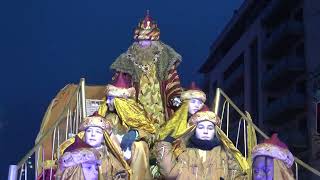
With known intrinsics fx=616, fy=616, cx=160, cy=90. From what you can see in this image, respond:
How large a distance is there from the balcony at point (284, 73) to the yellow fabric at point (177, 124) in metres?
17.9

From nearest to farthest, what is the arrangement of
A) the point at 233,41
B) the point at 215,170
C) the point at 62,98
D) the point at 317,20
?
the point at 215,170, the point at 62,98, the point at 317,20, the point at 233,41

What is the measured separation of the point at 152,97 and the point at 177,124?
4.06 feet

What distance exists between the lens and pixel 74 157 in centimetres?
595

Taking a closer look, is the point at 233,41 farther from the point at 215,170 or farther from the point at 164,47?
the point at 215,170

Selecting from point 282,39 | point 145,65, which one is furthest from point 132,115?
point 282,39

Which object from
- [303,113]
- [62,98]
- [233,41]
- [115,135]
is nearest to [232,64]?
[233,41]

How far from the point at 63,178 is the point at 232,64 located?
3221 cm

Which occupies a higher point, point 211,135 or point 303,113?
point 303,113

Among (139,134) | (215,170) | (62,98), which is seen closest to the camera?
(215,170)

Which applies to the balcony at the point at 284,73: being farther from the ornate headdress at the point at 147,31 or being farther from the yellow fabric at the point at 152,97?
the yellow fabric at the point at 152,97

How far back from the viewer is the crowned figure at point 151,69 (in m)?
8.50

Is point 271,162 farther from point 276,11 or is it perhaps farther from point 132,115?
point 276,11

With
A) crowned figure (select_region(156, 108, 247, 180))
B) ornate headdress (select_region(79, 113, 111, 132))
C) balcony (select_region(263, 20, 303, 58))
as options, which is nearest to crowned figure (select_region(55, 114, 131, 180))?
ornate headdress (select_region(79, 113, 111, 132))

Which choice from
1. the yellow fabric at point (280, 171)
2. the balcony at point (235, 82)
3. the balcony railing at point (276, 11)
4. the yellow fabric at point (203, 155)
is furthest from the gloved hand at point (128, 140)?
the balcony at point (235, 82)
